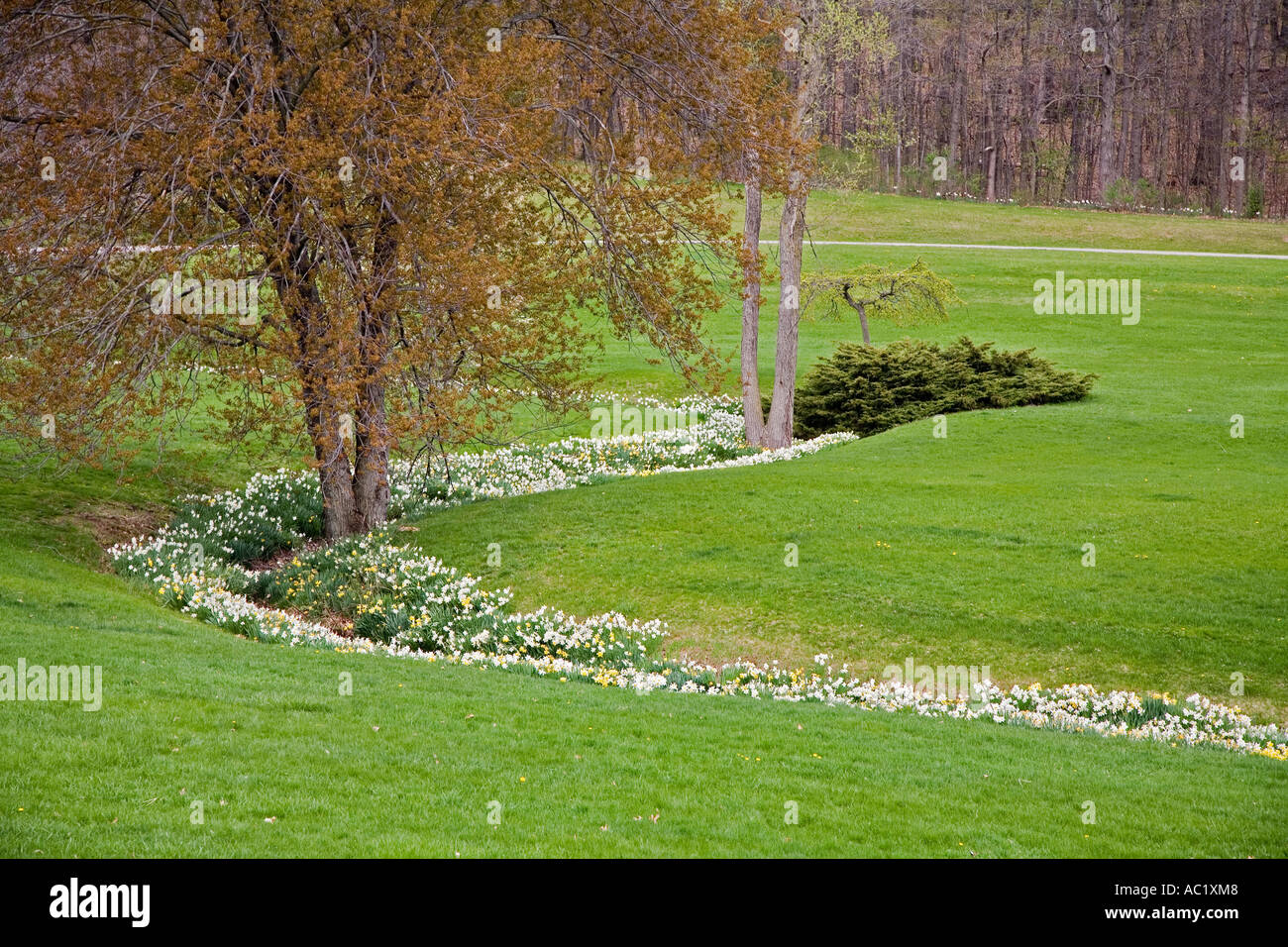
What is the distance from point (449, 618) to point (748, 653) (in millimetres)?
3787

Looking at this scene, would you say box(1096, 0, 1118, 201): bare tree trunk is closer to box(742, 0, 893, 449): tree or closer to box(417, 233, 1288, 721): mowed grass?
box(417, 233, 1288, 721): mowed grass

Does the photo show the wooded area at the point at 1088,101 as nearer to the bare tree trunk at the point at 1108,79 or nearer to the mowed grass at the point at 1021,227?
the bare tree trunk at the point at 1108,79

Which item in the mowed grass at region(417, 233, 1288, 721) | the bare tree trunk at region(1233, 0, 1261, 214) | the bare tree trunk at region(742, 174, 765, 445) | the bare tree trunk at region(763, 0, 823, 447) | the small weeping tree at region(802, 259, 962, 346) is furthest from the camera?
the bare tree trunk at region(1233, 0, 1261, 214)

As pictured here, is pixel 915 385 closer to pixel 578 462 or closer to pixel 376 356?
pixel 578 462

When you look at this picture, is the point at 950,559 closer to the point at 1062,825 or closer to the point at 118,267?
the point at 1062,825

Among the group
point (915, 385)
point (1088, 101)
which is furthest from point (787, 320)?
point (1088, 101)

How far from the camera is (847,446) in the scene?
878 inches

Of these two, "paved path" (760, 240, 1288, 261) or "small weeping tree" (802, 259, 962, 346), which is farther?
"paved path" (760, 240, 1288, 261)

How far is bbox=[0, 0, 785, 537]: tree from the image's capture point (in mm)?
12875

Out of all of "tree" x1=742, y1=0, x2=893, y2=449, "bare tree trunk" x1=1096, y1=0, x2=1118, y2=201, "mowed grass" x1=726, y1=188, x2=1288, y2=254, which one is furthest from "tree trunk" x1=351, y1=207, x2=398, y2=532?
"bare tree trunk" x1=1096, y1=0, x2=1118, y2=201

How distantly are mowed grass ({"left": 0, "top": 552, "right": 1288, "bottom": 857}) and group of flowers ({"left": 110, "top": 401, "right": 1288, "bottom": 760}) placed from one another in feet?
3.23

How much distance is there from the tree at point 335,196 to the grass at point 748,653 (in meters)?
2.69

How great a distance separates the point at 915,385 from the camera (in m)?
26.0
